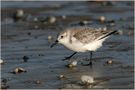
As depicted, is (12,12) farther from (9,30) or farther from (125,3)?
(125,3)

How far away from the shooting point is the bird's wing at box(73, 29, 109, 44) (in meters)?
12.2

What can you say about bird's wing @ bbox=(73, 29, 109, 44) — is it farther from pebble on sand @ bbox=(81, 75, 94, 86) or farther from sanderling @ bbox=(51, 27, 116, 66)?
pebble on sand @ bbox=(81, 75, 94, 86)

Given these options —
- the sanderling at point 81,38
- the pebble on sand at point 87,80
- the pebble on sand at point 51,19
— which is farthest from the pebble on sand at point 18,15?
the pebble on sand at point 87,80

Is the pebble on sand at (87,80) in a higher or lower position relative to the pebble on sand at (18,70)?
lower

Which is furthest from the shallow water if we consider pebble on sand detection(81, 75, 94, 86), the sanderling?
the sanderling

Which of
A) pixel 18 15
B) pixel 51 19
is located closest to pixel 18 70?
pixel 51 19

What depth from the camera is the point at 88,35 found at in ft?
40.2

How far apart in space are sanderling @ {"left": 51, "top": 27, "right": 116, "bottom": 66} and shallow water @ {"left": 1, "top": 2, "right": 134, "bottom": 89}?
0.37 metres

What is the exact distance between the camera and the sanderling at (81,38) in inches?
477

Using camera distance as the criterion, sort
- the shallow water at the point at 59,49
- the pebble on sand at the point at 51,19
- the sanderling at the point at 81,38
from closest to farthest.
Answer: the shallow water at the point at 59,49, the sanderling at the point at 81,38, the pebble on sand at the point at 51,19

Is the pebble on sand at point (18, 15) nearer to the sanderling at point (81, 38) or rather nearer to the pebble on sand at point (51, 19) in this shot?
the pebble on sand at point (51, 19)

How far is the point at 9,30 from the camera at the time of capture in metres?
16.4

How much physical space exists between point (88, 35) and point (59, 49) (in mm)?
1679

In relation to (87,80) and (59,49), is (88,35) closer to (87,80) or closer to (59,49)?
(59,49)
